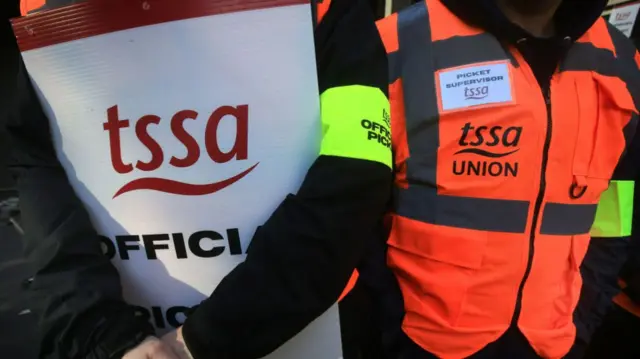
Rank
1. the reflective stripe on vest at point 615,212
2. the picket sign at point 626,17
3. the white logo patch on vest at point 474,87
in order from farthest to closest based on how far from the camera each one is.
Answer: the picket sign at point 626,17, the reflective stripe on vest at point 615,212, the white logo patch on vest at point 474,87

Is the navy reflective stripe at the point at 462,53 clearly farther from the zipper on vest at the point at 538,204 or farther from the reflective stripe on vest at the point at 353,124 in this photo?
the reflective stripe on vest at the point at 353,124

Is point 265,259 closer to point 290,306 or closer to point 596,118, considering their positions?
point 290,306

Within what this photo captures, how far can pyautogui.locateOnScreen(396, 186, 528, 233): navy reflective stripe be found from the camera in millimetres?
826

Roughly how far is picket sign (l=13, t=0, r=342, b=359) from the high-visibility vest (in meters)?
0.24

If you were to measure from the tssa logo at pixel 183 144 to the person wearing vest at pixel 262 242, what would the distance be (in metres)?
0.08

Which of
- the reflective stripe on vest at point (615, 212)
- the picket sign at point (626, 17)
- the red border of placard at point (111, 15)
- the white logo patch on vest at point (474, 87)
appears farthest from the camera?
the picket sign at point (626, 17)

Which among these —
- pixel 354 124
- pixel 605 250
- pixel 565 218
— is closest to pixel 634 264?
pixel 605 250

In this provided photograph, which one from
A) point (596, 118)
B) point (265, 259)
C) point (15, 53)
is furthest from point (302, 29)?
point (15, 53)

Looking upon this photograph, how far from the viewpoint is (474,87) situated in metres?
0.82

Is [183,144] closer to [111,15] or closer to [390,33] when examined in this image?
[111,15]

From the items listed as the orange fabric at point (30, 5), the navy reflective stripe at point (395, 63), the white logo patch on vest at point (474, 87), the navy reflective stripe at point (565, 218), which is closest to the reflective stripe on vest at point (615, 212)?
the navy reflective stripe at point (565, 218)

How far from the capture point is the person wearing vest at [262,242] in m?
0.62

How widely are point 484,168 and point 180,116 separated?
481 mm

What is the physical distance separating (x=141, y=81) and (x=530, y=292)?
27.2 inches
